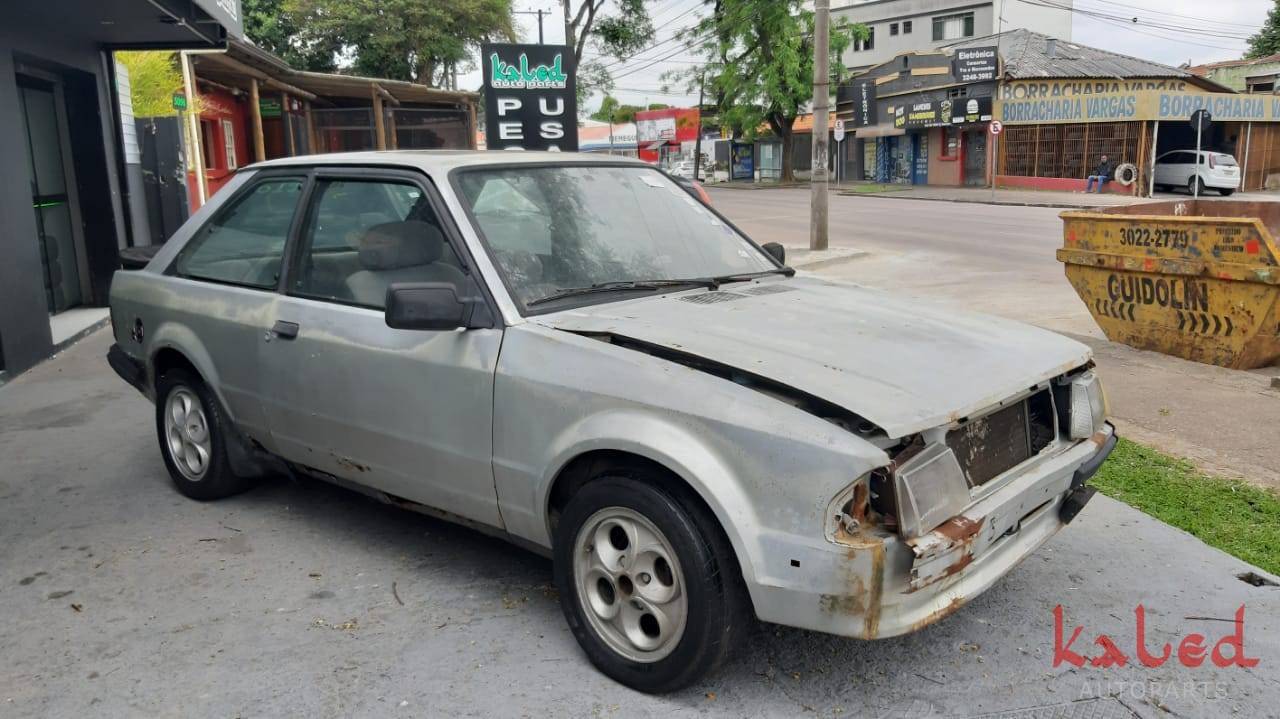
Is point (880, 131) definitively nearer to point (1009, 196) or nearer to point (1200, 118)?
point (1009, 196)

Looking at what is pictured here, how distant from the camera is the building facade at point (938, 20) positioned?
6003 cm

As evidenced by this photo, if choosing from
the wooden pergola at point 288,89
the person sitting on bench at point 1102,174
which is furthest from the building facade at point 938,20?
the wooden pergola at point 288,89

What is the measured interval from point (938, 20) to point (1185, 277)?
195 ft

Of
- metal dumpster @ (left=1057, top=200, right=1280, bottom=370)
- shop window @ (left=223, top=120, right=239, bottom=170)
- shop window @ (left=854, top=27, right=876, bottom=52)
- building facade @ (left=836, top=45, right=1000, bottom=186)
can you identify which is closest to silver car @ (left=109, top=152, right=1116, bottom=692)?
metal dumpster @ (left=1057, top=200, right=1280, bottom=370)

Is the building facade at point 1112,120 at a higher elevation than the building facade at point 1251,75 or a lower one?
lower

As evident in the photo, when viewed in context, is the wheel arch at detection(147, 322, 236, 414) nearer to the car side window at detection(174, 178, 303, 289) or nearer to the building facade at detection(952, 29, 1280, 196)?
the car side window at detection(174, 178, 303, 289)

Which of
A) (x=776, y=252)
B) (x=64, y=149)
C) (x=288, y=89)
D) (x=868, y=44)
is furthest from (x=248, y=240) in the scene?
(x=868, y=44)

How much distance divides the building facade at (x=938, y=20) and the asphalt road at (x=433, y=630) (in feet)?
192

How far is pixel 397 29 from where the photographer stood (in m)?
37.0

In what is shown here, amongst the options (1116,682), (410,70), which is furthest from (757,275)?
(410,70)

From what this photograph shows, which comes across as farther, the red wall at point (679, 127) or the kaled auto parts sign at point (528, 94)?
the red wall at point (679, 127)

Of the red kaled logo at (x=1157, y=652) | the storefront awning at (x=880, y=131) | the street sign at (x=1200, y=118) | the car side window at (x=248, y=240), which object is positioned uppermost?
the storefront awning at (x=880, y=131)

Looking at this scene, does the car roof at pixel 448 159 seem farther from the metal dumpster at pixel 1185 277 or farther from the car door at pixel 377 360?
the metal dumpster at pixel 1185 277

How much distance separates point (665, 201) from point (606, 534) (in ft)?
6.00
